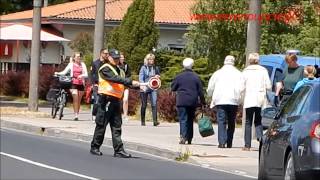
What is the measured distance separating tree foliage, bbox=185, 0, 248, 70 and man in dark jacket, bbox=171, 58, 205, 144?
1235cm

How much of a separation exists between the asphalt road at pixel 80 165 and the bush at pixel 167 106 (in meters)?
6.71

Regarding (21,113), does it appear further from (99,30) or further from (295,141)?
(295,141)

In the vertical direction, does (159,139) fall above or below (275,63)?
below

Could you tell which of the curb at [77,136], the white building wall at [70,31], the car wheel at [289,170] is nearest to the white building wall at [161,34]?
the white building wall at [70,31]

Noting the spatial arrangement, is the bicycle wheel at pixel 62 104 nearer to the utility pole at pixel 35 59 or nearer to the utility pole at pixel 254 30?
the utility pole at pixel 35 59

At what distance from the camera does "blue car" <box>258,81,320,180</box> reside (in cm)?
1016

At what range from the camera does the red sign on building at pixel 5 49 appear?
48938 millimetres

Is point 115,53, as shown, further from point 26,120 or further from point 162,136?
point 26,120

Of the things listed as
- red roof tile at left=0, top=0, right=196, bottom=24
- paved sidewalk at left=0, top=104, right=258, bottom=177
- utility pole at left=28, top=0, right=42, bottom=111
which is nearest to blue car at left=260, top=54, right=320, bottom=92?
paved sidewalk at left=0, top=104, right=258, bottom=177

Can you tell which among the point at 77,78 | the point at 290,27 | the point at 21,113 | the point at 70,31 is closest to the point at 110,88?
the point at 77,78

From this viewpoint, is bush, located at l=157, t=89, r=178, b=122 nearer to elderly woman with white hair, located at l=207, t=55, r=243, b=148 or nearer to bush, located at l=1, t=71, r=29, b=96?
elderly woman with white hair, located at l=207, t=55, r=243, b=148

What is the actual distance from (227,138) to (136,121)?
24.8 ft

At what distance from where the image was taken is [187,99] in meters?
18.1

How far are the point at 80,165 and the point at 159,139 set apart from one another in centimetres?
460
